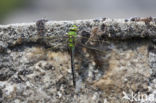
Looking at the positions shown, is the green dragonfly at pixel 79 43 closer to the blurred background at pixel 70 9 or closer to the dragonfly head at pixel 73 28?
the dragonfly head at pixel 73 28

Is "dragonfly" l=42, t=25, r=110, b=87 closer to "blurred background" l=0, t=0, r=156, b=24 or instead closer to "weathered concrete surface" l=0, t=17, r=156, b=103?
"weathered concrete surface" l=0, t=17, r=156, b=103

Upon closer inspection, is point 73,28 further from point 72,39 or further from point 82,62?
point 82,62

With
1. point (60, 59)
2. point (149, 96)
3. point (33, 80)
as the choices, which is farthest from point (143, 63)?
point (33, 80)

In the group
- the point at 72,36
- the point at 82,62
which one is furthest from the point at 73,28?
the point at 82,62

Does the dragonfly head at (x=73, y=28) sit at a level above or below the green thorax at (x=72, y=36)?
above

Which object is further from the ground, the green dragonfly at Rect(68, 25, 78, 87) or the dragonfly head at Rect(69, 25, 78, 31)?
the dragonfly head at Rect(69, 25, 78, 31)

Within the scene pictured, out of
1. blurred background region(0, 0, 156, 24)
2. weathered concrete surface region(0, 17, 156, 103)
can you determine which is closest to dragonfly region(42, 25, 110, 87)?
weathered concrete surface region(0, 17, 156, 103)

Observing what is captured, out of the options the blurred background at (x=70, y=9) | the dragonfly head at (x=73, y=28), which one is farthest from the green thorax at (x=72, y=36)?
the blurred background at (x=70, y=9)
